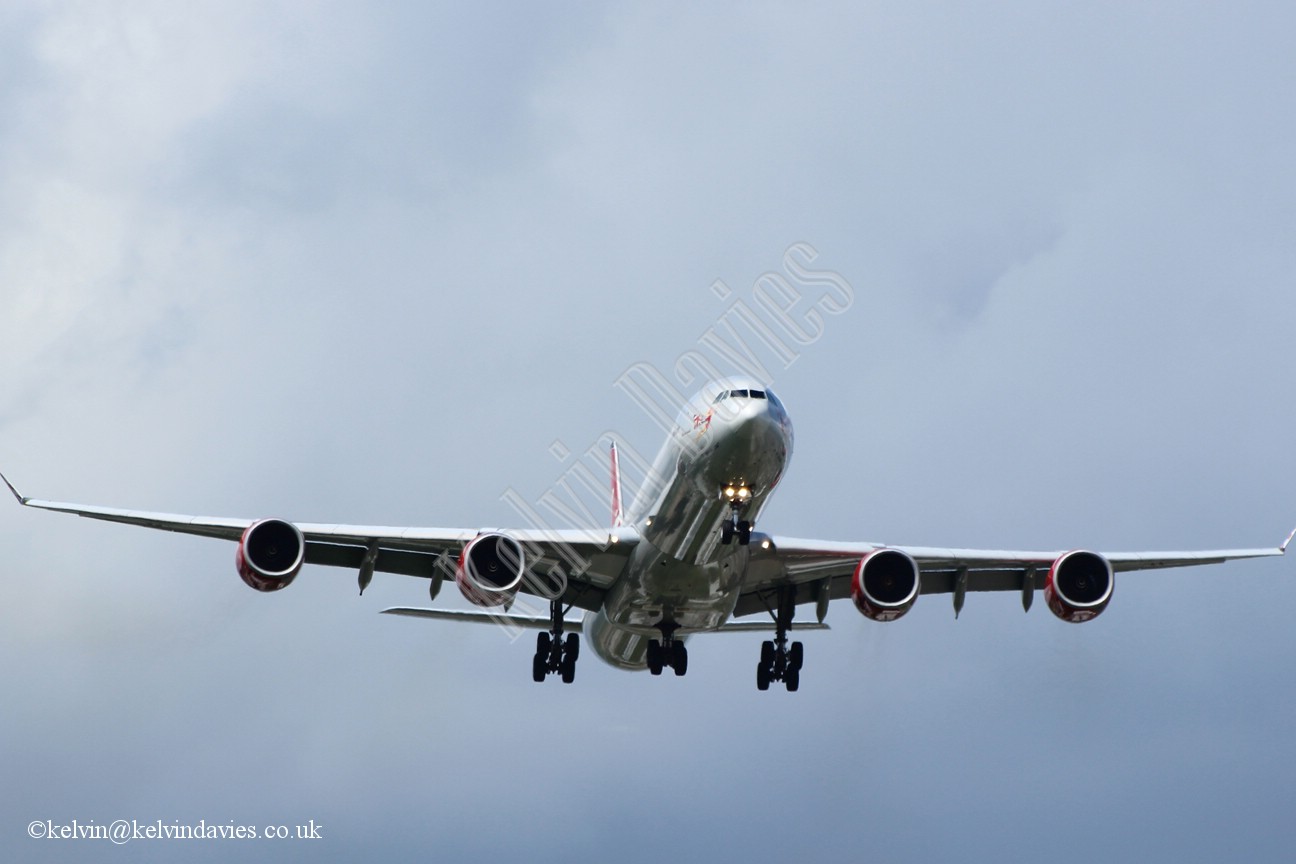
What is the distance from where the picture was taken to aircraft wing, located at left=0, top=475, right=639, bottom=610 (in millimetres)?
33688

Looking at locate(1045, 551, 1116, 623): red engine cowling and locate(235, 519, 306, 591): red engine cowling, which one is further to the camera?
locate(1045, 551, 1116, 623): red engine cowling

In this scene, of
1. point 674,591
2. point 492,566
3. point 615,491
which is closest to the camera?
point 492,566

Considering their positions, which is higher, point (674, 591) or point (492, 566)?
point (492, 566)

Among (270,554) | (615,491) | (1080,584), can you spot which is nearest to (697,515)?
(270,554)

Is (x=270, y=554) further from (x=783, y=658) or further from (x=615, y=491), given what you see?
(x=615, y=491)

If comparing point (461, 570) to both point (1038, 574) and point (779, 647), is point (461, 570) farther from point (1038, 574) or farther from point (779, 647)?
point (1038, 574)

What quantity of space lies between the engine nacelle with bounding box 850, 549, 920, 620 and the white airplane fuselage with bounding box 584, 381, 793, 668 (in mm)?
2782

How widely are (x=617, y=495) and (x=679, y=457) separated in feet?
57.9

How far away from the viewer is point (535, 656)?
40312 millimetres

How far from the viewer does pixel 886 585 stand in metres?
35.3

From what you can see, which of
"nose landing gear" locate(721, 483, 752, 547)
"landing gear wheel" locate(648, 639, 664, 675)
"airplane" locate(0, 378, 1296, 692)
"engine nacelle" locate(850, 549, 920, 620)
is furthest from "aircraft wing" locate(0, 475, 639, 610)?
"engine nacelle" locate(850, 549, 920, 620)

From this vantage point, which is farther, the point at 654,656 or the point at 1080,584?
the point at 654,656

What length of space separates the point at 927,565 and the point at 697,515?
7895mm

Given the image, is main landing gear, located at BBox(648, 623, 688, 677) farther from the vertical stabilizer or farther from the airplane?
the vertical stabilizer
